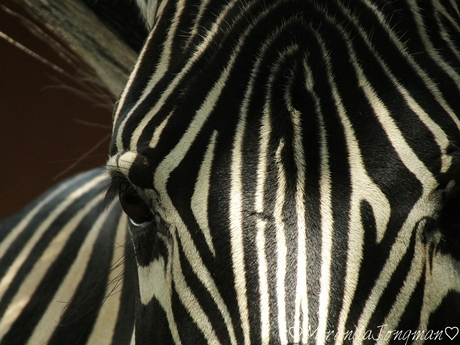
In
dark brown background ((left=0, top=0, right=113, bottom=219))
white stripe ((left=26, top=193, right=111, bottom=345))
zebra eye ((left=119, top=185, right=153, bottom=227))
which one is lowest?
white stripe ((left=26, top=193, right=111, bottom=345))

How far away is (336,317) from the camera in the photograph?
65.0 inches

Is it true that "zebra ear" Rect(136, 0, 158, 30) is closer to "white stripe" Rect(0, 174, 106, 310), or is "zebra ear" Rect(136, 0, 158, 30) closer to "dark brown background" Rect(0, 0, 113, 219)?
"white stripe" Rect(0, 174, 106, 310)

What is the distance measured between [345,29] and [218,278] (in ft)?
2.62

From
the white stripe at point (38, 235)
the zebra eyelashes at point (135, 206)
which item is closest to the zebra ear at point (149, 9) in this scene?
the zebra eyelashes at point (135, 206)

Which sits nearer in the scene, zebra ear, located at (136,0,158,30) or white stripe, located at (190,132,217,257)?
white stripe, located at (190,132,217,257)

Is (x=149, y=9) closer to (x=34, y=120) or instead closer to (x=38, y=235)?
(x=38, y=235)

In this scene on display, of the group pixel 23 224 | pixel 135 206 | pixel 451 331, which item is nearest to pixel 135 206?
pixel 135 206

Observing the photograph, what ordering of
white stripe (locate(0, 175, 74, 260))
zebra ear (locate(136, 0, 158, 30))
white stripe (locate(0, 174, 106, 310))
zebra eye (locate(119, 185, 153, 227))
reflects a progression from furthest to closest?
white stripe (locate(0, 175, 74, 260)) → white stripe (locate(0, 174, 106, 310)) → zebra ear (locate(136, 0, 158, 30)) → zebra eye (locate(119, 185, 153, 227))

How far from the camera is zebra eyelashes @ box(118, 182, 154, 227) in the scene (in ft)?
6.84

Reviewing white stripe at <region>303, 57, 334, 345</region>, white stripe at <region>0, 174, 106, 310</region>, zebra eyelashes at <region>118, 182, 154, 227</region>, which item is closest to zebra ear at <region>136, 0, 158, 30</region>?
zebra eyelashes at <region>118, 182, 154, 227</region>

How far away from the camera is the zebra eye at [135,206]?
6.84 ft

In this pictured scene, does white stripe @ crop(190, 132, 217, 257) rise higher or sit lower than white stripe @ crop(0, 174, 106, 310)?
higher

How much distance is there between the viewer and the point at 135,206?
2104mm

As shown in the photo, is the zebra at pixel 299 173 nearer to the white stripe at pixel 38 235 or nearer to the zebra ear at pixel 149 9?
the zebra ear at pixel 149 9
